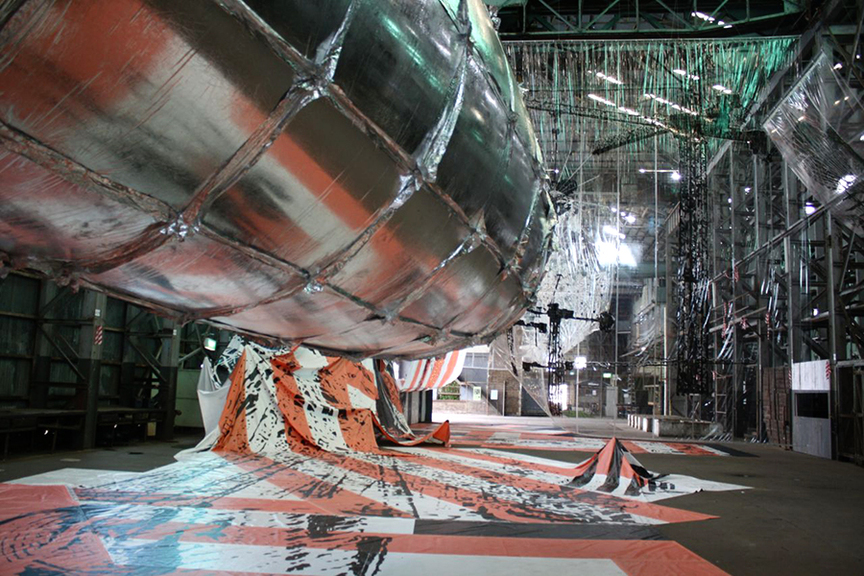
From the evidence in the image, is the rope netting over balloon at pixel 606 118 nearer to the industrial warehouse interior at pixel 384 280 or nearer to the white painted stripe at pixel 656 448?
the industrial warehouse interior at pixel 384 280

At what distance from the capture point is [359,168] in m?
1.06

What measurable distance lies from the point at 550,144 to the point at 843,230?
9707 mm

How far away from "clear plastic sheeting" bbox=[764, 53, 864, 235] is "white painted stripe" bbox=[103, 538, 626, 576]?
8444 mm

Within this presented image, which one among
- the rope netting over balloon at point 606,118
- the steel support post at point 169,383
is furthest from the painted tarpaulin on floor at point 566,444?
the steel support post at point 169,383

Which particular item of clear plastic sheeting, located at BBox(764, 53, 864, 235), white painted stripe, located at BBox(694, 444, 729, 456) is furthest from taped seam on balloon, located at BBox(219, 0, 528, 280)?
white painted stripe, located at BBox(694, 444, 729, 456)

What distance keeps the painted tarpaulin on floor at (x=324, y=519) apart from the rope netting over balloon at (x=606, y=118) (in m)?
5.86

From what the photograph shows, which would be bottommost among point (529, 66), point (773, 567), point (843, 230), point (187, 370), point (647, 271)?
point (773, 567)

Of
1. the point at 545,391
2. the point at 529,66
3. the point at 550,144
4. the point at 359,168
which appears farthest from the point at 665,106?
the point at 359,168

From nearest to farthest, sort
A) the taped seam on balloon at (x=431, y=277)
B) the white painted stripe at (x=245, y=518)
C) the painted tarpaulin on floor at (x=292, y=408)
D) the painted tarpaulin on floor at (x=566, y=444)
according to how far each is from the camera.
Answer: the taped seam on balloon at (x=431, y=277), the white painted stripe at (x=245, y=518), the painted tarpaulin on floor at (x=292, y=408), the painted tarpaulin on floor at (x=566, y=444)

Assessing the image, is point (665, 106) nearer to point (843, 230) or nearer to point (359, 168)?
point (843, 230)

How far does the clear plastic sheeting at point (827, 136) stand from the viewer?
9602 mm

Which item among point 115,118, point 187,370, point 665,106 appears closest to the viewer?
point 115,118

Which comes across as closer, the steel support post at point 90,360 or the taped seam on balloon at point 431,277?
the taped seam on balloon at point 431,277

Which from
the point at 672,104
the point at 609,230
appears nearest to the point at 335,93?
the point at 672,104
